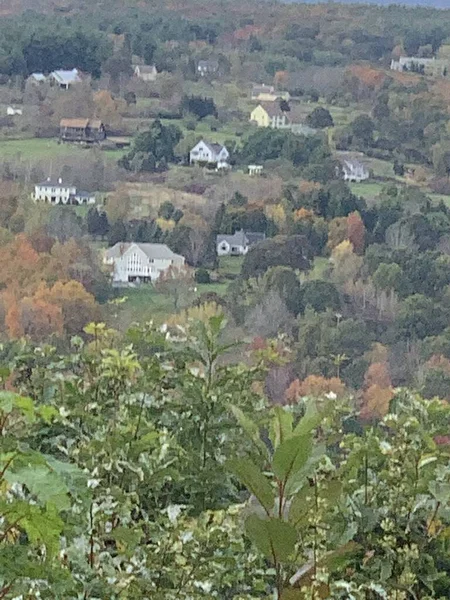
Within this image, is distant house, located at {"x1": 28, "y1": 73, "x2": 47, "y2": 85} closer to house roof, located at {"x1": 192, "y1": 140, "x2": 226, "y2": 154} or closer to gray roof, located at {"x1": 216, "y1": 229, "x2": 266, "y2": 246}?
house roof, located at {"x1": 192, "y1": 140, "x2": 226, "y2": 154}

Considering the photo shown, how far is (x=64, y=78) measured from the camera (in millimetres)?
16547

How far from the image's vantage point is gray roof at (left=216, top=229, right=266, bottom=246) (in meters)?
12.0

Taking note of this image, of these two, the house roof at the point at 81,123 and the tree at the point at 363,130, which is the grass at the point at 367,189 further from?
the house roof at the point at 81,123

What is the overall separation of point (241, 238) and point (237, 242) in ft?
0.24

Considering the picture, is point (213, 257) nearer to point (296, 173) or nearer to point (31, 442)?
point (296, 173)

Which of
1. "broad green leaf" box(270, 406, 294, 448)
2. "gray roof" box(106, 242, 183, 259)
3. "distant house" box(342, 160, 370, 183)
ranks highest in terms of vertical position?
"broad green leaf" box(270, 406, 294, 448)

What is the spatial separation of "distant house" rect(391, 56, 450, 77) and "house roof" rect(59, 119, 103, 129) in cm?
498

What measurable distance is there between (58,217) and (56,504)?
11.4 metres

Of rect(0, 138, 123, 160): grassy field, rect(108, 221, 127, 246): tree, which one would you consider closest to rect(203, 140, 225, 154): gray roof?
rect(0, 138, 123, 160): grassy field

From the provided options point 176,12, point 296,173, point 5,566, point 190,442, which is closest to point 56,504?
point 5,566

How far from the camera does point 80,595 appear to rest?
2.72 ft

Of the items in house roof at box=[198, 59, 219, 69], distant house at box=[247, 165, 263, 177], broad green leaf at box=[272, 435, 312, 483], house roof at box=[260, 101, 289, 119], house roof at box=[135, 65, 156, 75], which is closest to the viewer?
broad green leaf at box=[272, 435, 312, 483]

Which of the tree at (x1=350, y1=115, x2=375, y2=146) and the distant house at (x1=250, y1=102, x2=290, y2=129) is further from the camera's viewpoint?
the distant house at (x1=250, y1=102, x2=290, y2=129)

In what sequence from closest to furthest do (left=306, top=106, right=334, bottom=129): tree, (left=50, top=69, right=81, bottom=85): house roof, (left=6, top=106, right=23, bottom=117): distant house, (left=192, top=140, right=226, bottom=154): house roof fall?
(left=192, top=140, right=226, bottom=154): house roof, (left=6, top=106, right=23, bottom=117): distant house, (left=306, top=106, right=334, bottom=129): tree, (left=50, top=69, right=81, bottom=85): house roof
